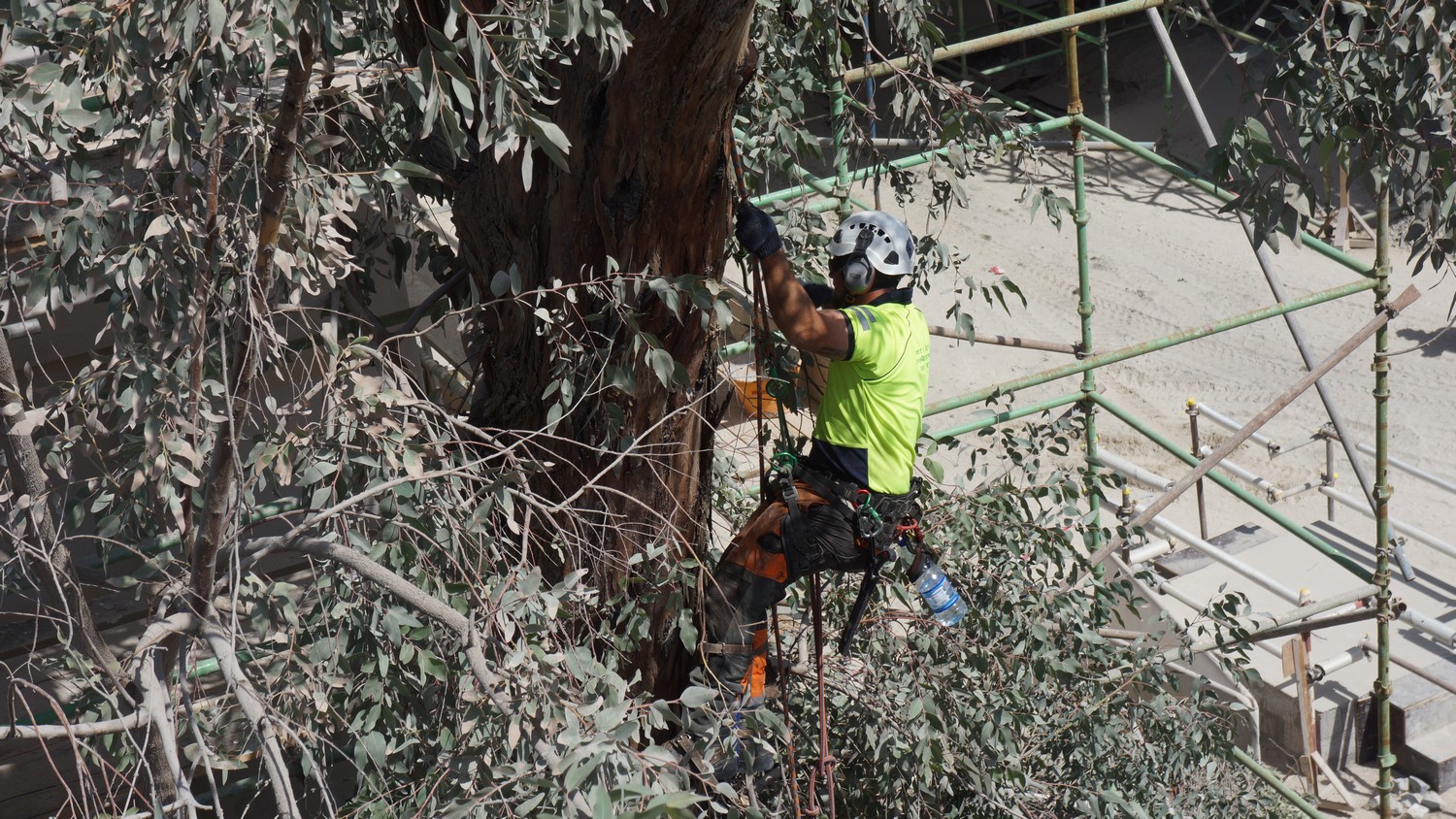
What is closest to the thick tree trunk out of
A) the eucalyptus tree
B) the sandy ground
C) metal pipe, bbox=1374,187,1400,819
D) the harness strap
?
the eucalyptus tree

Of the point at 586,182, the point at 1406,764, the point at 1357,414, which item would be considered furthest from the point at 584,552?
the point at 1357,414

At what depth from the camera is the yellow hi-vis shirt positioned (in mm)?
3570

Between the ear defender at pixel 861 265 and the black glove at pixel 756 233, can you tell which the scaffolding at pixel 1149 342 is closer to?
the ear defender at pixel 861 265

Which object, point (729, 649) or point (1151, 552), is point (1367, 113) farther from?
point (1151, 552)

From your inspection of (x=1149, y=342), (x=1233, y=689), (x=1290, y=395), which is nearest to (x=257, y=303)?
(x=1149, y=342)

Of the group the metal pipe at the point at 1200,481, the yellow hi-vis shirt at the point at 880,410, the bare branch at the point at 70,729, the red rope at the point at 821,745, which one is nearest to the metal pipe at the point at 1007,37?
the yellow hi-vis shirt at the point at 880,410

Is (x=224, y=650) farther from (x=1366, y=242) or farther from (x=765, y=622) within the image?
(x=1366, y=242)

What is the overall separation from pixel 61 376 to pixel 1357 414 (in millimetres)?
9190

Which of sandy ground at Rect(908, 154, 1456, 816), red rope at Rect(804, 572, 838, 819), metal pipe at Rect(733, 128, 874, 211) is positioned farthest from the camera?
sandy ground at Rect(908, 154, 1456, 816)

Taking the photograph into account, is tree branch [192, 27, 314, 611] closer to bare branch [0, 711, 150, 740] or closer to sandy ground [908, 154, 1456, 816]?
bare branch [0, 711, 150, 740]

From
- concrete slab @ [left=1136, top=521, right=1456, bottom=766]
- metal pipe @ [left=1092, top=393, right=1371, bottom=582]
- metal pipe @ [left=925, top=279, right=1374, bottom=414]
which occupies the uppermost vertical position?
metal pipe @ [left=925, top=279, right=1374, bottom=414]

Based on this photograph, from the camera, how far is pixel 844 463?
3.64 metres

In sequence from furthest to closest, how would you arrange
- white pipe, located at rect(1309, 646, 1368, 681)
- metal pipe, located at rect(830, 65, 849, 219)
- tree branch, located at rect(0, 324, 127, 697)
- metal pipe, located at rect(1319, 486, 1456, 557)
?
metal pipe, located at rect(1319, 486, 1456, 557) < white pipe, located at rect(1309, 646, 1368, 681) < metal pipe, located at rect(830, 65, 849, 219) < tree branch, located at rect(0, 324, 127, 697)

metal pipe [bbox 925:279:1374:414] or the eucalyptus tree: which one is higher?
the eucalyptus tree
